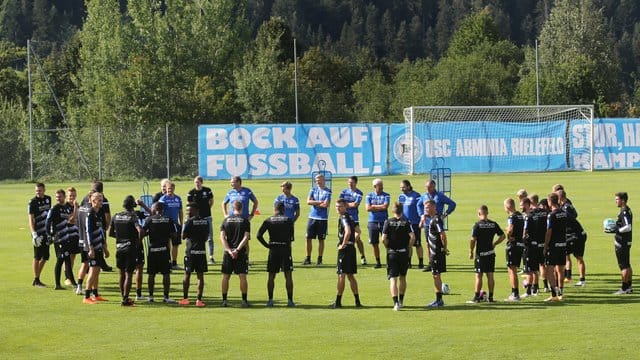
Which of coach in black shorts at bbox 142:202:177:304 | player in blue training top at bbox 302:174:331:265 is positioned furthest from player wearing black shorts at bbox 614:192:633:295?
coach in black shorts at bbox 142:202:177:304

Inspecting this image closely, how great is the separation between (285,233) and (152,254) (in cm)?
252

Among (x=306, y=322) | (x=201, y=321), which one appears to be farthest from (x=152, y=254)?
(x=306, y=322)

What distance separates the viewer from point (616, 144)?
205 ft

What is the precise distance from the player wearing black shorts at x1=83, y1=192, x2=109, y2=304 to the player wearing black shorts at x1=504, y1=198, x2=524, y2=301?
7.63 metres

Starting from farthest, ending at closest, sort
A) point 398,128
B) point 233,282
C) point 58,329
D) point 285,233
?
point 398,128 < point 233,282 < point 285,233 < point 58,329

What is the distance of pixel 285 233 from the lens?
64.6 ft

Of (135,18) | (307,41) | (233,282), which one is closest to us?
(233,282)

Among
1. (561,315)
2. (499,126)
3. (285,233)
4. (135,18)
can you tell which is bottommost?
(561,315)

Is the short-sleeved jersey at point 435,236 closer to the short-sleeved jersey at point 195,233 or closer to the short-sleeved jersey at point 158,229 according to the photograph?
the short-sleeved jersey at point 195,233

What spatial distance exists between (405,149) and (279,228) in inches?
1626

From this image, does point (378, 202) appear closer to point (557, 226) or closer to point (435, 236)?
point (435, 236)

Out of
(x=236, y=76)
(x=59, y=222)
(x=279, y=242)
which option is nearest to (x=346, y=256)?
(x=279, y=242)

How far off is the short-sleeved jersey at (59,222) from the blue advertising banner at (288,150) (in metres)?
35.8

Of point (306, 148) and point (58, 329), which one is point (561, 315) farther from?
point (306, 148)
